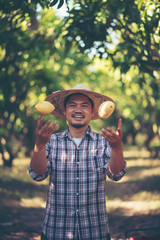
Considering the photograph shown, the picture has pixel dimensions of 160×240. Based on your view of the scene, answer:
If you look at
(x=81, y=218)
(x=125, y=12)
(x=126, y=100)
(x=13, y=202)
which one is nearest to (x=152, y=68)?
(x=125, y=12)

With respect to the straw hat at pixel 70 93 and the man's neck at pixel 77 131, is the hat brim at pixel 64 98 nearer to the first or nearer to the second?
the straw hat at pixel 70 93

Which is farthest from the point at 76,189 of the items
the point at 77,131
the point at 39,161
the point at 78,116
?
the point at 78,116

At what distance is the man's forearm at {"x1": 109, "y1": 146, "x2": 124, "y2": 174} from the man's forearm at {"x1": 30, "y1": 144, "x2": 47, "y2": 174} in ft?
2.02

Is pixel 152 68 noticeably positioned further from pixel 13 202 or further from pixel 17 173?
pixel 17 173

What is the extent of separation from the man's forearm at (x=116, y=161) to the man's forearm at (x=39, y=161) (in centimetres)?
61

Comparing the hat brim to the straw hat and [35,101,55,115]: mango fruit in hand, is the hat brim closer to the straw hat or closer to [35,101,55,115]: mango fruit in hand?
the straw hat

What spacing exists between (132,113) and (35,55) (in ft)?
25.9

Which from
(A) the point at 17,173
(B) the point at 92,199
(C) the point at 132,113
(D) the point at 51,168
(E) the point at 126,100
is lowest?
(B) the point at 92,199

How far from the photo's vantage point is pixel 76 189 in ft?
9.06

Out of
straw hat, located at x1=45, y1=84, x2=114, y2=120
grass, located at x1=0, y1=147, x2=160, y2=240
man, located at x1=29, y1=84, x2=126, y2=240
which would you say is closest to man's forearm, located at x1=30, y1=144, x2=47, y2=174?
man, located at x1=29, y1=84, x2=126, y2=240

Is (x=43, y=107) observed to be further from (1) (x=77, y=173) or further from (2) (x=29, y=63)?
(2) (x=29, y=63)

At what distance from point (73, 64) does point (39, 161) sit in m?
8.44

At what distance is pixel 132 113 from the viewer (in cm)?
1427

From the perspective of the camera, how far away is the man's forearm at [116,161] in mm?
2523
